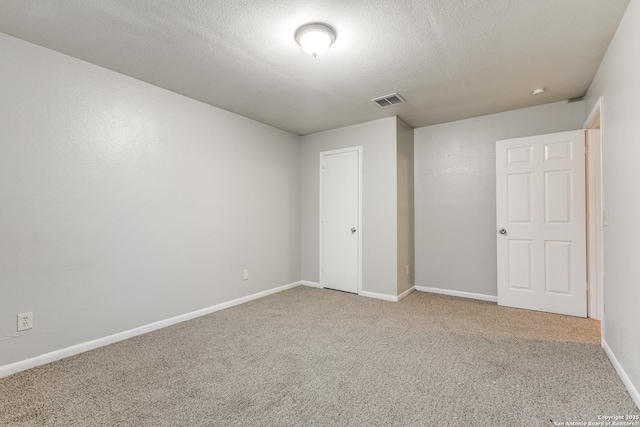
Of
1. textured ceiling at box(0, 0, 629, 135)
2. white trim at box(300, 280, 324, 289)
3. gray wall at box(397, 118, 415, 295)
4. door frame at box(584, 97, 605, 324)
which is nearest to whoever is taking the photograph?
textured ceiling at box(0, 0, 629, 135)

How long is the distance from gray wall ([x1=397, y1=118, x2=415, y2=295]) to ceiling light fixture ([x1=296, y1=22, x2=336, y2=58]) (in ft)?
6.82

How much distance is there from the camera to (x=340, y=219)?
4.38 metres

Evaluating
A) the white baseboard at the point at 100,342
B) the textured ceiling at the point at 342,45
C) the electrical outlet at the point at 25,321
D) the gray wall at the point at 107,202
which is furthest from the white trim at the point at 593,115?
the electrical outlet at the point at 25,321

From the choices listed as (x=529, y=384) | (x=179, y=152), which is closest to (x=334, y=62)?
(x=179, y=152)

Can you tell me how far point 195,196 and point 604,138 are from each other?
3.79 metres

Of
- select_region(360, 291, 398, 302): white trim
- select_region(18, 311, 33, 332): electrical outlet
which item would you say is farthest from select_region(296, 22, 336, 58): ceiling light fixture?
select_region(360, 291, 398, 302): white trim

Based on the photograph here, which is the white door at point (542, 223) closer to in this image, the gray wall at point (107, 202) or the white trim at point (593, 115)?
the white trim at point (593, 115)

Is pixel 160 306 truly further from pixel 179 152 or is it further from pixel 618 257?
pixel 618 257

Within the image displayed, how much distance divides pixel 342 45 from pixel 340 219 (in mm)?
2519

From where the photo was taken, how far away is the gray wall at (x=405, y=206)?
156 inches

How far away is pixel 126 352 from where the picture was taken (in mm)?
2416

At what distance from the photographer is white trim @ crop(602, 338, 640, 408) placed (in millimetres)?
1699

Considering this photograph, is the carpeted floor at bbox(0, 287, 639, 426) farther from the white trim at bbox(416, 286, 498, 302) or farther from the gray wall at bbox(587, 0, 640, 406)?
the white trim at bbox(416, 286, 498, 302)

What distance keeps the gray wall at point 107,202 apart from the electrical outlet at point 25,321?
0.03 metres
